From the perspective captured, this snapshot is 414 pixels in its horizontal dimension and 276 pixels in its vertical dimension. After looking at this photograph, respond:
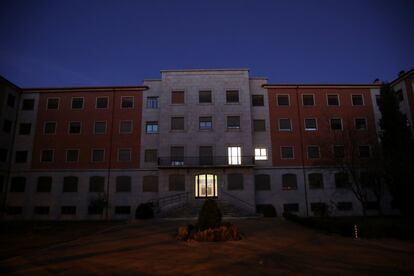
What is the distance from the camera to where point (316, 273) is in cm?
788

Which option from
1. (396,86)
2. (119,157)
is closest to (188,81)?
(119,157)

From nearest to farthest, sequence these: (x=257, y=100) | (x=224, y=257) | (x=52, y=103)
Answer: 1. (x=224, y=257)
2. (x=52, y=103)
3. (x=257, y=100)

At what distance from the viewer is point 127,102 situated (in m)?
31.6

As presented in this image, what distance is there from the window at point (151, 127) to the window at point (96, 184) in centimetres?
703

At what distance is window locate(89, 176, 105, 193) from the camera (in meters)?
29.1

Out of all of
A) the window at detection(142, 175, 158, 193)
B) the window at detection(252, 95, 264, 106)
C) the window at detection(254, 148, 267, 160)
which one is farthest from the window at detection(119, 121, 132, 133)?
the window at detection(252, 95, 264, 106)

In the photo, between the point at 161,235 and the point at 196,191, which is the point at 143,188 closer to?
the point at 196,191

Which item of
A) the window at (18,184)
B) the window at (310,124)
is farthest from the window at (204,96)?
the window at (18,184)

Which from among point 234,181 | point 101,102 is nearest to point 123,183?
point 101,102

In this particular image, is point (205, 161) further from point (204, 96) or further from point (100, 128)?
point (100, 128)

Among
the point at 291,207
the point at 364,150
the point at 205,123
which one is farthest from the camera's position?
the point at 205,123

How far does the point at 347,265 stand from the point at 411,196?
19.3m

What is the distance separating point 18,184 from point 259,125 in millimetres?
26700

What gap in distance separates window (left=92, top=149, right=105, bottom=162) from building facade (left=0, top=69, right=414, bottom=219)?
0.11 metres
